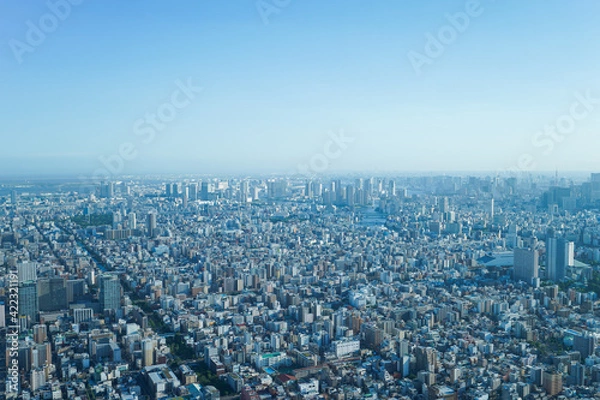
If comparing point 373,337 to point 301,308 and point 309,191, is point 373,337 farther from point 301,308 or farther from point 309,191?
point 309,191

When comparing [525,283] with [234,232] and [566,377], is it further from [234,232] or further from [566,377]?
[234,232]

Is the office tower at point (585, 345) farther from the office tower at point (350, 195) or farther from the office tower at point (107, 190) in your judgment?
the office tower at point (107, 190)

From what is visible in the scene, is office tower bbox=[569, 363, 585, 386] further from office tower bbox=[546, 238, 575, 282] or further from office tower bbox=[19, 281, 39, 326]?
office tower bbox=[19, 281, 39, 326]

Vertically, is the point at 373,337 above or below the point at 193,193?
below

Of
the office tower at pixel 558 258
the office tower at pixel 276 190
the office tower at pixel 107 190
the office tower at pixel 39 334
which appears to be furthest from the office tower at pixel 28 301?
the office tower at pixel 276 190

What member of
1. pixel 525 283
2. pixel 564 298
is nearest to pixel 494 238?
pixel 525 283

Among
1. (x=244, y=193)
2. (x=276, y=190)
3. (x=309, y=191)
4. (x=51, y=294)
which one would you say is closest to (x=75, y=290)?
(x=51, y=294)
